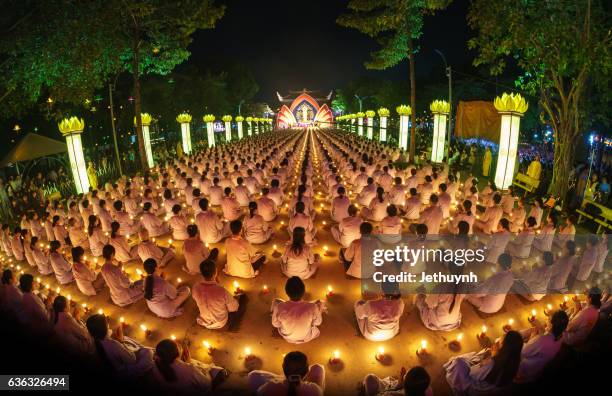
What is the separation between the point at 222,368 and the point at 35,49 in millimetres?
10108

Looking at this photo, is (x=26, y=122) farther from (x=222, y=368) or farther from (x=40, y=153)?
(x=222, y=368)

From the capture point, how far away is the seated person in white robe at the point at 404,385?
3.04 metres

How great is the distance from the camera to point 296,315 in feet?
15.4

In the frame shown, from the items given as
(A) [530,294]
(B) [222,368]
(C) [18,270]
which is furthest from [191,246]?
(A) [530,294]

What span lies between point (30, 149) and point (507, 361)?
51.3 feet

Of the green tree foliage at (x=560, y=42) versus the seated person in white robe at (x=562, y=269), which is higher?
the green tree foliage at (x=560, y=42)

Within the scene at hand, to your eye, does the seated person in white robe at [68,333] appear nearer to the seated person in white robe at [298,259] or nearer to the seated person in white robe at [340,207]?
the seated person in white robe at [298,259]

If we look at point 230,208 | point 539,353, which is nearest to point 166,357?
point 539,353

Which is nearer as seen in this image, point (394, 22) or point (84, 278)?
point (84, 278)

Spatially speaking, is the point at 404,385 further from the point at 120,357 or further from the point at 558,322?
the point at 120,357

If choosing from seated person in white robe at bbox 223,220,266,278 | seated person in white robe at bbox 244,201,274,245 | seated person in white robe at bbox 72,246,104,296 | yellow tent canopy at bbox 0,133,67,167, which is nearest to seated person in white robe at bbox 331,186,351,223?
seated person in white robe at bbox 244,201,274,245

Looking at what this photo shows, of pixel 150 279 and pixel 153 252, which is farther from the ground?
pixel 150 279

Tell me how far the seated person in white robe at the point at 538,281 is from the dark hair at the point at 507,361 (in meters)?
2.59

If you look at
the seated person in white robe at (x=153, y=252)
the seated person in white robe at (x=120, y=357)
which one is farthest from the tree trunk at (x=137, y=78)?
the seated person in white robe at (x=120, y=357)
